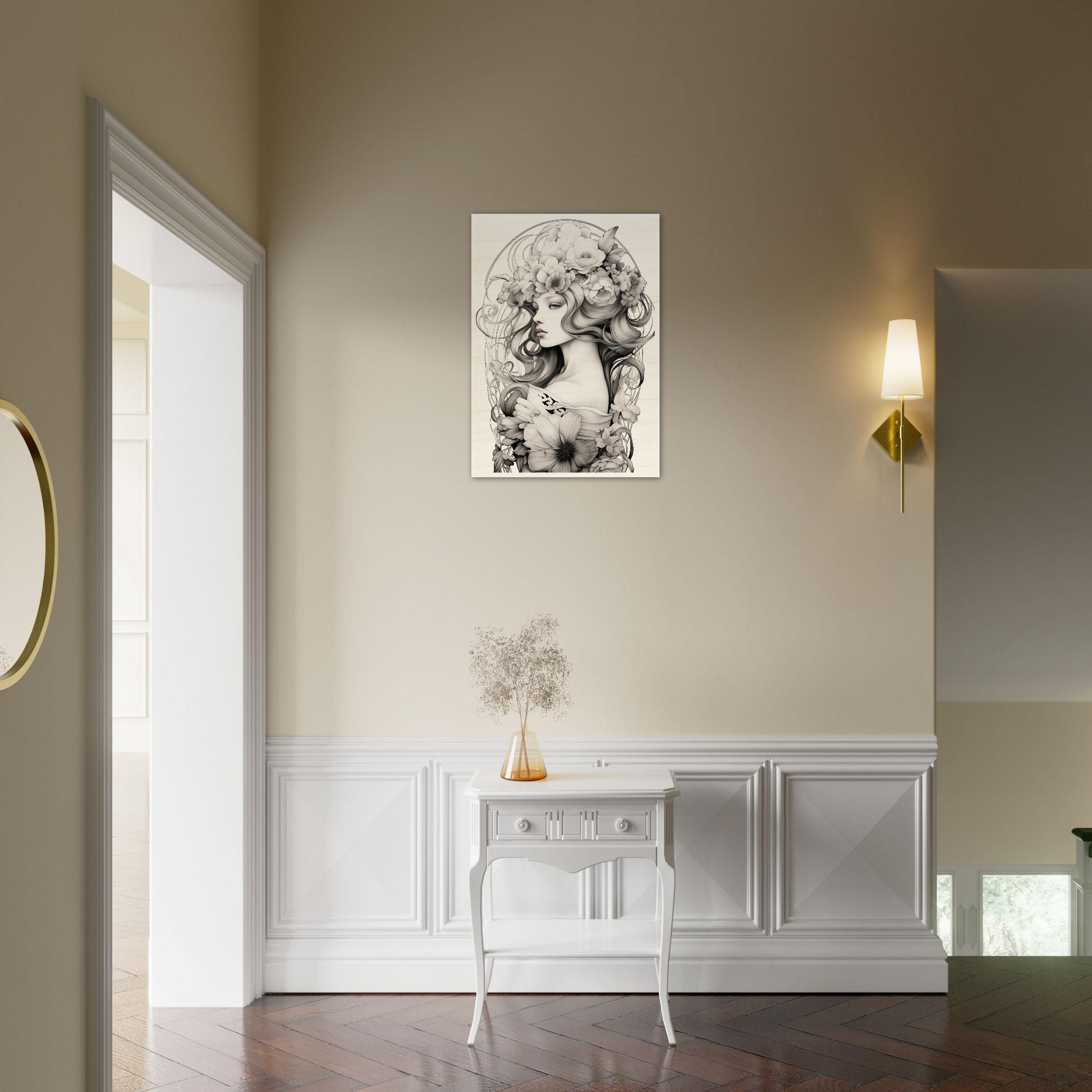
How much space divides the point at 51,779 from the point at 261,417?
1.66m

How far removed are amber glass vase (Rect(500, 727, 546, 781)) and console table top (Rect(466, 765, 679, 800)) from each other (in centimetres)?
2

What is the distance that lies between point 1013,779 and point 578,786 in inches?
165

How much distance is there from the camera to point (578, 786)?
312 cm

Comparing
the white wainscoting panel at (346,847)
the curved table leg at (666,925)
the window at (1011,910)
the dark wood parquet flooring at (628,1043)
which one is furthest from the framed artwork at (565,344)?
the window at (1011,910)

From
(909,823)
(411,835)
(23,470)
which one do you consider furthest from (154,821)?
(909,823)

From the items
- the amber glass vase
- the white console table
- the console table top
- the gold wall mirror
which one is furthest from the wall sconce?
the gold wall mirror

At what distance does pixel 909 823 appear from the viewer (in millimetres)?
3555

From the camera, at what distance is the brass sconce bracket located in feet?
11.5

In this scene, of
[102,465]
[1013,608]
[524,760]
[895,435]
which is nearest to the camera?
[102,465]

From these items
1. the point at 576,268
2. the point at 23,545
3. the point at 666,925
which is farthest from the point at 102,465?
the point at 666,925

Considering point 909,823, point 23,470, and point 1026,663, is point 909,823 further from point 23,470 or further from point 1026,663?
point 23,470

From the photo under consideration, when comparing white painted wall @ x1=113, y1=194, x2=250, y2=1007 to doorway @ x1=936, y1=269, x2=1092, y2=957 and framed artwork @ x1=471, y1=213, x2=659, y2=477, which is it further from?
doorway @ x1=936, y1=269, x2=1092, y2=957

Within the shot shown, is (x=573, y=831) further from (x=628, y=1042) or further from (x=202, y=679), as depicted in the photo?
(x=202, y=679)

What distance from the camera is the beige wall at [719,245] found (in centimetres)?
354
